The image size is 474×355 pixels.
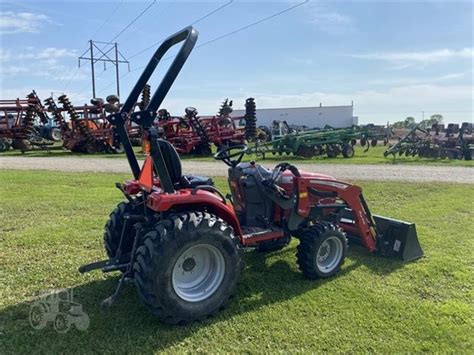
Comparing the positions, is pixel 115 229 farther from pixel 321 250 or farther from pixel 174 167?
pixel 321 250

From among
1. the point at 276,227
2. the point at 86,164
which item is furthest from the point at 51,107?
the point at 276,227

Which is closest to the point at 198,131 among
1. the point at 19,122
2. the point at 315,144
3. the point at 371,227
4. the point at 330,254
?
the point at 315,144

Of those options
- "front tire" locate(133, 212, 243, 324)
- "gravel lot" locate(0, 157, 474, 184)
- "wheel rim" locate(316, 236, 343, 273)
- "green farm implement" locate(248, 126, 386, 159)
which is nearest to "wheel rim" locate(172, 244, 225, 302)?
"front tire" locate(133, 212, 243, 324)

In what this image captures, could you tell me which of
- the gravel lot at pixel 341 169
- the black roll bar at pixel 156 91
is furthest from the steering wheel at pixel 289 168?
the gravel lot at pixel 341 169

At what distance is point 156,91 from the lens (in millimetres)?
3141

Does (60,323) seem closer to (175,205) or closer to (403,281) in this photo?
(175,205)

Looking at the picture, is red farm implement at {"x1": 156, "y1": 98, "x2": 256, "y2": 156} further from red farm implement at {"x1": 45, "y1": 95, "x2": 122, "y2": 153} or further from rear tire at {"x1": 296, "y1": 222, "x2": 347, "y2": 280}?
rear tire at {"x1": 296, "y1": 222, "x2": 347, "y2": 280}

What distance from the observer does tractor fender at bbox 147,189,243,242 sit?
3211 millimetres

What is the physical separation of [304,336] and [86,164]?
1328 cm

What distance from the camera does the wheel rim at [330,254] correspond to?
4246 millimetres

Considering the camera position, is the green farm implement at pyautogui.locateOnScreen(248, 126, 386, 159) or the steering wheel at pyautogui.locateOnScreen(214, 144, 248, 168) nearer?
the steering wheel at pyautogui.locateOnScreen(214, 144, 248, 168)

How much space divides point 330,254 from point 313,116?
5142 centimetres

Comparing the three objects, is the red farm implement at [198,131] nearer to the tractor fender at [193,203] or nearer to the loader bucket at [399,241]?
the loader bucket at [399,241]
